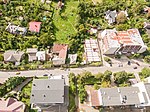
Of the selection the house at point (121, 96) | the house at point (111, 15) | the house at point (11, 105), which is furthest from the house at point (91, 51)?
the house at point (11, 105)

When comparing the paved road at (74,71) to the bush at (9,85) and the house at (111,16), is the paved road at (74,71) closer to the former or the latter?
the bush at (9,85)

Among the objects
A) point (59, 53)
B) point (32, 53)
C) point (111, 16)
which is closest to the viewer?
point (32, 53)

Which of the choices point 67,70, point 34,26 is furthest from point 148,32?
point 34,26

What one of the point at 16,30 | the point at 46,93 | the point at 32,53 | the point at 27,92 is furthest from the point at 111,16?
the point at 27,92

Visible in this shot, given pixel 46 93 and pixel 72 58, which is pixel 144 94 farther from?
pixel 46 93

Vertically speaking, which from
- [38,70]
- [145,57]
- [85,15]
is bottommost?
[38,70]

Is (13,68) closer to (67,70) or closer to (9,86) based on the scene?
(9,86)

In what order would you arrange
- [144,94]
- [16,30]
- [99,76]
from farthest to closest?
[16,30], [99,76], [144,94]
